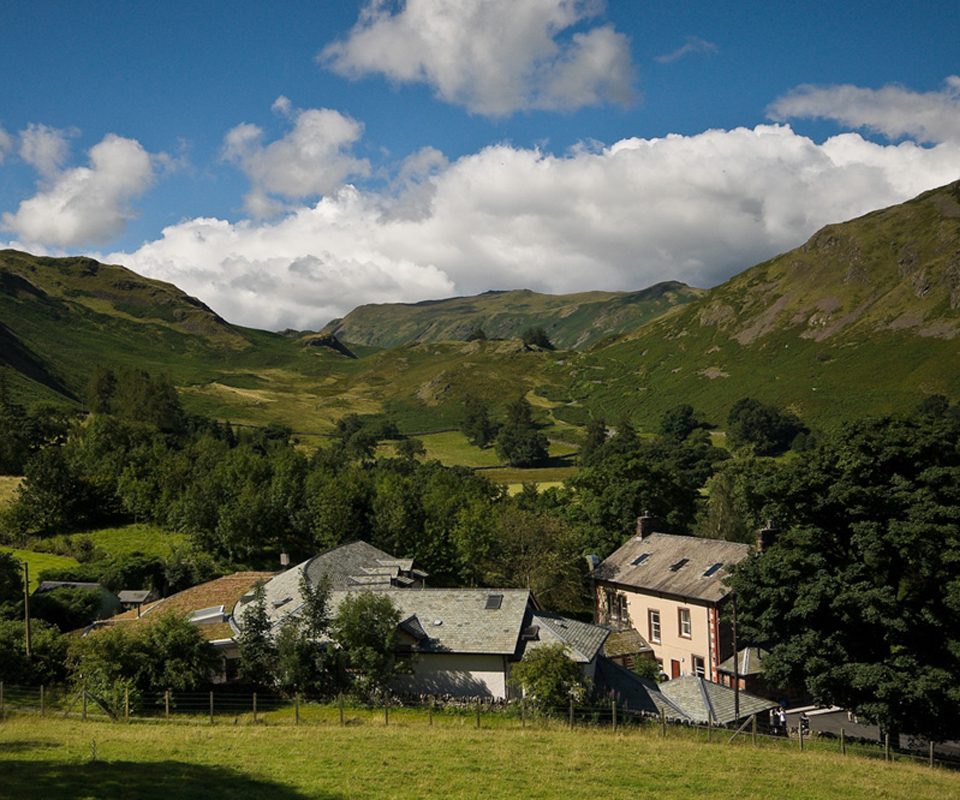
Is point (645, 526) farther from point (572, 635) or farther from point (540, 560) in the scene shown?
point (572, 635)

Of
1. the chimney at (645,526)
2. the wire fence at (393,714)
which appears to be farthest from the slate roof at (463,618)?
the chimney at (645,526)

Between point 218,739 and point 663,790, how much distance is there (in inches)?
554

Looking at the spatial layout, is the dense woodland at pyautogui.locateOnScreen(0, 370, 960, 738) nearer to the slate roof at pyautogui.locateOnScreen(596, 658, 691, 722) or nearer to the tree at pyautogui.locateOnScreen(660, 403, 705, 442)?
the tree at pyautogui.locateOnScreen(660, 403, 705, 442)

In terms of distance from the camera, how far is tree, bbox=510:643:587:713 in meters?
33.9

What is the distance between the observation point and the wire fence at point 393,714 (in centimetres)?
3052

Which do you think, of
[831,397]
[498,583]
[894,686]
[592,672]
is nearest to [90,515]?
[498,583]

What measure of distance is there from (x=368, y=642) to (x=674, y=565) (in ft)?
80.7

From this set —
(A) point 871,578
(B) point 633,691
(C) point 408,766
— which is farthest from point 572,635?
(C) point 408,766

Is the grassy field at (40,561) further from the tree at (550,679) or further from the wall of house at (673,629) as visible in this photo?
the tree at (550,679)

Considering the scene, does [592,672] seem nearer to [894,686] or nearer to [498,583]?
[894,686]

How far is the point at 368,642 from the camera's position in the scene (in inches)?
1420

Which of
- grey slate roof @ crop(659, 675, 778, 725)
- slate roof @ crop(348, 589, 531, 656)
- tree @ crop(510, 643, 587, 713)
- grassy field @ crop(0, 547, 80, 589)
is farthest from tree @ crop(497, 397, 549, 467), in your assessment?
tree @ crop(510, 643, 587, 713)

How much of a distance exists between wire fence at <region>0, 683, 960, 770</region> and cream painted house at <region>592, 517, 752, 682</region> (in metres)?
10.9

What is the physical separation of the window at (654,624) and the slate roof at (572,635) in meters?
11.1
